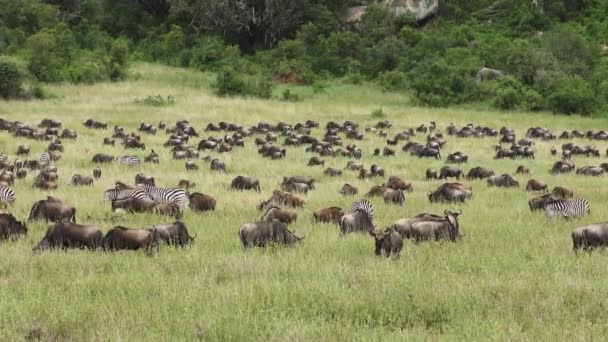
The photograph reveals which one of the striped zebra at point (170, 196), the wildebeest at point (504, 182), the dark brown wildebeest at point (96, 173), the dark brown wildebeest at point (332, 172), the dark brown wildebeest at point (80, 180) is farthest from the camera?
the dark brown wildebeest at point (332, 172)

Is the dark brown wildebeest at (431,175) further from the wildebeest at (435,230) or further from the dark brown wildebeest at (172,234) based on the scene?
the dark brown wildebeest at (172,234)

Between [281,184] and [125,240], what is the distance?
739 cm

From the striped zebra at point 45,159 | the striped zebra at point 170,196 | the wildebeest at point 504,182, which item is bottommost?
the striped zebra at point 45,159

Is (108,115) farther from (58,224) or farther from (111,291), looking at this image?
(111,291)

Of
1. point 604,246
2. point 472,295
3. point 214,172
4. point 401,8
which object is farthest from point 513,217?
point 401,8

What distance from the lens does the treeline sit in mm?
41219

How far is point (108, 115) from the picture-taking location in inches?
1353

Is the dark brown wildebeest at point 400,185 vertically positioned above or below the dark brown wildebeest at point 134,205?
below

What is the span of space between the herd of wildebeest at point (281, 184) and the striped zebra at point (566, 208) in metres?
0.02

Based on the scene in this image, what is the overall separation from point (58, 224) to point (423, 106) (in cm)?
3194

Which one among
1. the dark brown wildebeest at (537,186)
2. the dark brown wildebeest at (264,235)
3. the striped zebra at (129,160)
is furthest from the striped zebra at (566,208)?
the striped zebra at (129,160)

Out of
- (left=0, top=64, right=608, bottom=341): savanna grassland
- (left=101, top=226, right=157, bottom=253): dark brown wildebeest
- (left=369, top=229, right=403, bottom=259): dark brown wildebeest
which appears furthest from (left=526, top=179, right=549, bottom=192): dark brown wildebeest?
(left=101, top=226, right=157, bottom=253): dark brown wildebeest

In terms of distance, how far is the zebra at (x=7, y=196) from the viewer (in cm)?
1428

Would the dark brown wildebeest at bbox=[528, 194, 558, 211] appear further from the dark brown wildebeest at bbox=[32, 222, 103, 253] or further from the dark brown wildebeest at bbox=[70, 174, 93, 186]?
the dark brown wildebeest at bbox=[70, 174, 93, 186]
